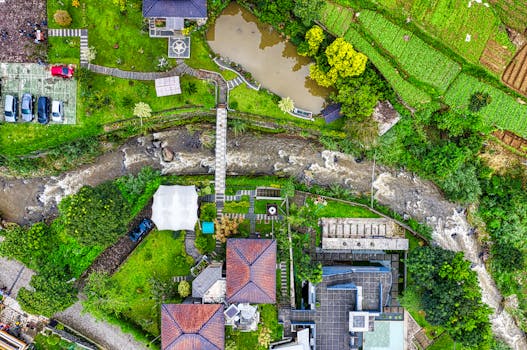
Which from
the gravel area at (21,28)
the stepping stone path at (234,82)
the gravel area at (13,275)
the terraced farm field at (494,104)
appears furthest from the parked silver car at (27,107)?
the terraced farm field at (494,104)

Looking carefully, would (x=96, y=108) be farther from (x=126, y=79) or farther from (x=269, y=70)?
(x=269, y=70)

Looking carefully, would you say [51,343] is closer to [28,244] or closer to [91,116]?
[28,244]

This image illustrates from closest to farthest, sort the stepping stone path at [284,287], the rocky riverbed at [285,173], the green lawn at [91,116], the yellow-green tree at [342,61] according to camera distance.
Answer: the yellow-green tree at [342,61], the green lawn at [91,116], the stepping stone path at [284,287], the rocky riverbed at [285,173]

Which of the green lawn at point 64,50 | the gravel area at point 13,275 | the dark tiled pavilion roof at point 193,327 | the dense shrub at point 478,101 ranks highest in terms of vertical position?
the green lawn at point 64,50

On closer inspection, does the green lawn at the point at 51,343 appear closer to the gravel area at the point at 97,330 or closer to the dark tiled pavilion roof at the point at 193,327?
the gravel area at the point at 97,330

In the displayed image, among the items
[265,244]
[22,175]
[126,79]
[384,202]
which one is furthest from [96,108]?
[384,202]

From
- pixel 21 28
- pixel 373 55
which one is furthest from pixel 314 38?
pixel 21 28
